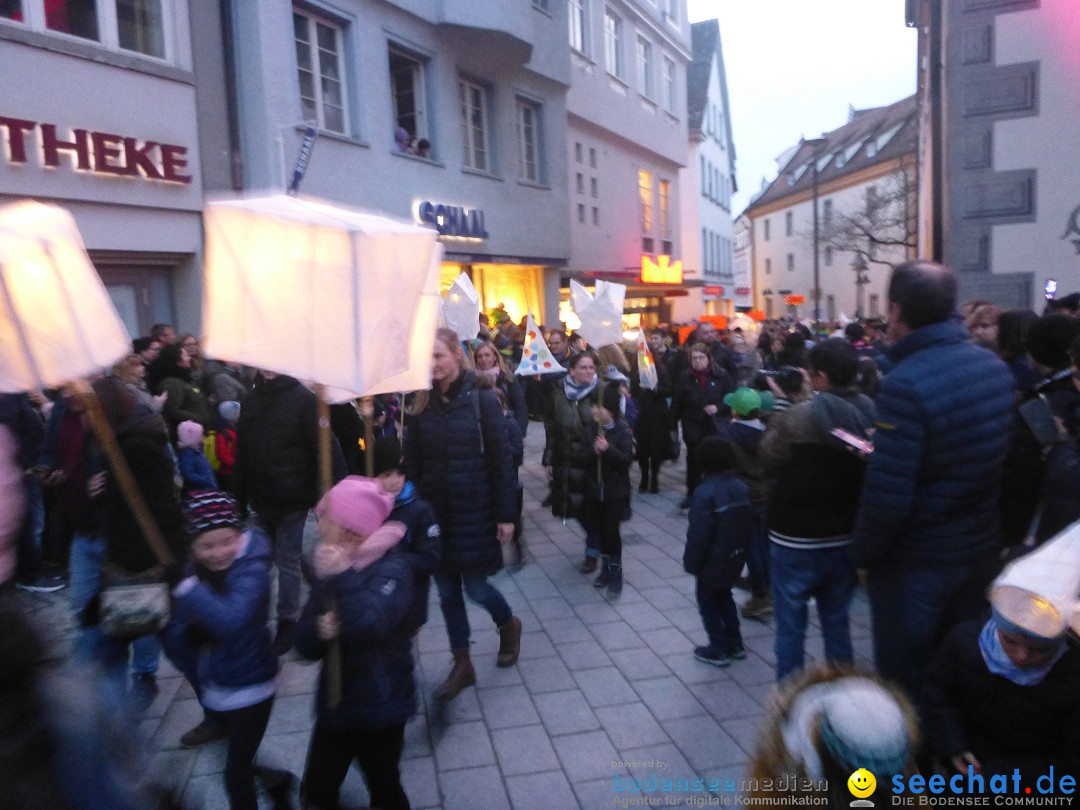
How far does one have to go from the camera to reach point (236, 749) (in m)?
2.95

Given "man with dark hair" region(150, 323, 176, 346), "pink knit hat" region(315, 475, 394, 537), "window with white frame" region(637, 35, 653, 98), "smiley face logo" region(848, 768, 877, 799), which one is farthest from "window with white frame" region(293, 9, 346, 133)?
"window with white frame" region(637, 35, 653, 98)

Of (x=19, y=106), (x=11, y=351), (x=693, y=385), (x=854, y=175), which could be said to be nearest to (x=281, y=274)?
(x=11, y=351)

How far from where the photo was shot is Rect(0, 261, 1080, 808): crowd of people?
9.06 feet

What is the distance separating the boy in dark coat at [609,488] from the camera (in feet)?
19.3

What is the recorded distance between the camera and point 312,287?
2.68 m

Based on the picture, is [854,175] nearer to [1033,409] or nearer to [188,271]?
[188,271]

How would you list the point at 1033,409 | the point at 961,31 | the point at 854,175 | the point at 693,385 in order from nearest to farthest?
1. the point at 1033,409
2. the point at 693,385
3. the point at 961,31
4. the point at 854,175

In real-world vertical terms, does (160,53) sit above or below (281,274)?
above

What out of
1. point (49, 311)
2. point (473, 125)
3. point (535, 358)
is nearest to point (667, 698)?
point (49, 311)

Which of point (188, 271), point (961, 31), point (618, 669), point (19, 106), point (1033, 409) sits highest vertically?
point (961, 31)

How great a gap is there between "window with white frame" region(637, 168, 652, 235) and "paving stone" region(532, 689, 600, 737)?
918 inches

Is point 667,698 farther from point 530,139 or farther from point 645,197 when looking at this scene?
point 645,197

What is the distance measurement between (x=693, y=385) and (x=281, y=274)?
6142mm

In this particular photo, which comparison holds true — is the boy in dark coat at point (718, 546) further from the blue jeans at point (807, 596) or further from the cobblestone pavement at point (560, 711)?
the blue jeans at point (807, 596)
